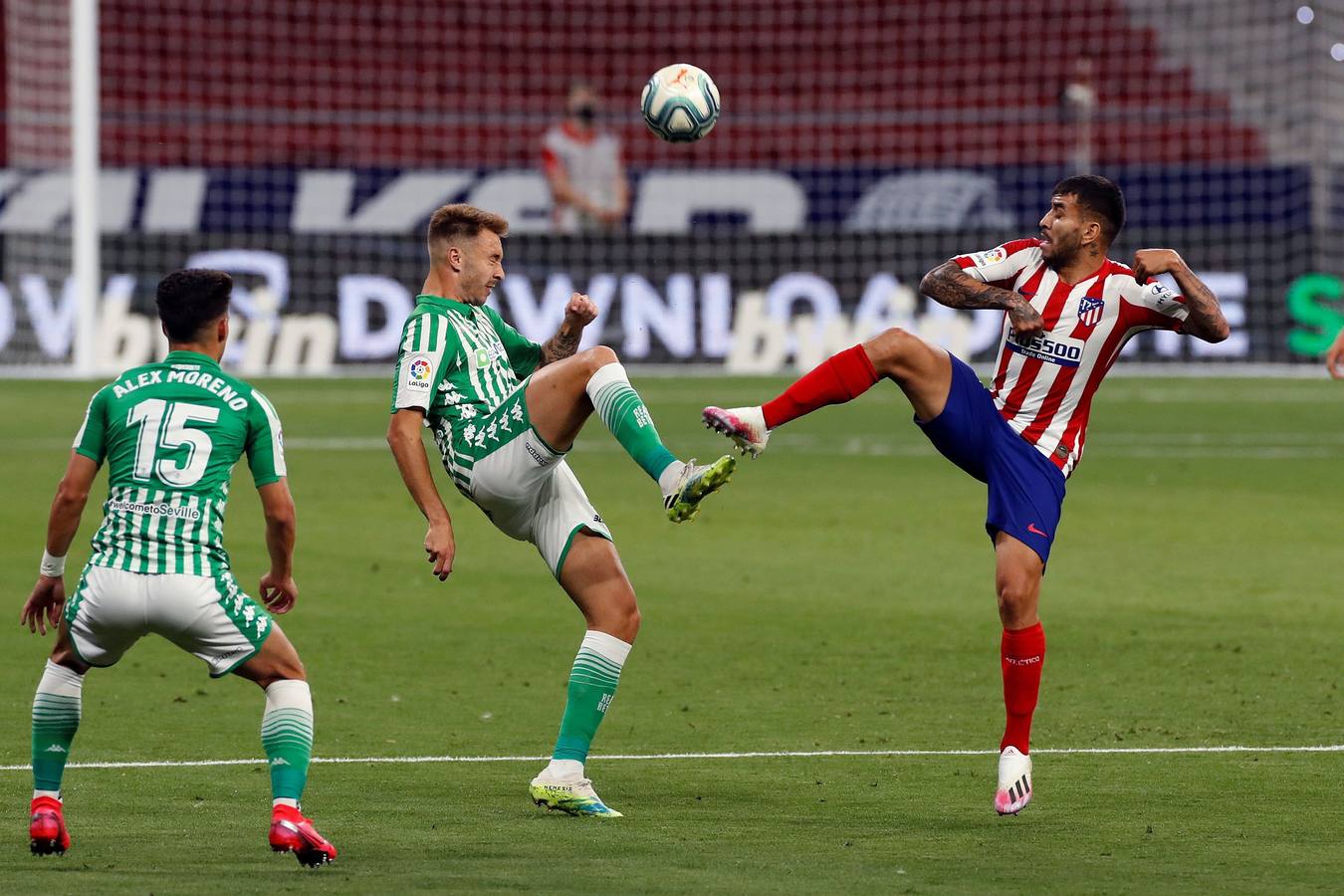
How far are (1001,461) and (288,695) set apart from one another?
2656 millimetres

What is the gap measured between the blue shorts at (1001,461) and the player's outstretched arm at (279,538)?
232 cm

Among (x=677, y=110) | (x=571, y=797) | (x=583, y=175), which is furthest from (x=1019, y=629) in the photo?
(x=583, y=175)

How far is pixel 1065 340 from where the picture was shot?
7.42 meters

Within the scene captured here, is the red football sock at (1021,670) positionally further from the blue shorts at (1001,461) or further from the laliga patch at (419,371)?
the laliga patch at (419,371)

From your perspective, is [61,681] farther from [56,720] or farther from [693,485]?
[693,485]

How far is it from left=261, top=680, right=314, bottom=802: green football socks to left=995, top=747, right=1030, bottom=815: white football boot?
2.13 meters

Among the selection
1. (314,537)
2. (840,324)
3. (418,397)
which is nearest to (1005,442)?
(418,397)

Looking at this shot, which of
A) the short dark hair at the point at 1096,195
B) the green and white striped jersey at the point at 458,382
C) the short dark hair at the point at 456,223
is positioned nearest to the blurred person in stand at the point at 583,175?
the short dark hair at the point at 456,223

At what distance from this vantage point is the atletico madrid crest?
24.3ft

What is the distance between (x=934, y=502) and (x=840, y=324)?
10.6 m

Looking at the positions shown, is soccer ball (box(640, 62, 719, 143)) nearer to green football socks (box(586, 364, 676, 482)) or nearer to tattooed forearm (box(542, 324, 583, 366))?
tattooed forearm (box(542, 324, 583, 366))

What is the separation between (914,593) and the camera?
11.8 meters

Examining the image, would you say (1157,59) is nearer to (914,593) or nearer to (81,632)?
(914,593)

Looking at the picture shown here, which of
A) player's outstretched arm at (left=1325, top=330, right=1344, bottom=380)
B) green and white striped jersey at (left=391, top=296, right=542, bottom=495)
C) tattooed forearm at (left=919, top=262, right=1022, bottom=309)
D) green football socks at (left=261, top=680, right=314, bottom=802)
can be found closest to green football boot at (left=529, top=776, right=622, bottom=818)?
green football socks at (left=261, top=680, right=314, bottom=802)
